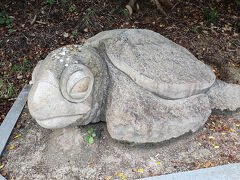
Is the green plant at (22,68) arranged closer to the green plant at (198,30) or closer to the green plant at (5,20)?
the green plant at (5,20)

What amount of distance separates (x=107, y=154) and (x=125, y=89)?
0.64 metres

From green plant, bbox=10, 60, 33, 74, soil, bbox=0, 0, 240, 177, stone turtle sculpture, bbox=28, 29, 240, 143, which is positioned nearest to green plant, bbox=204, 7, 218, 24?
soil, bbox=0, 0, 240, 177

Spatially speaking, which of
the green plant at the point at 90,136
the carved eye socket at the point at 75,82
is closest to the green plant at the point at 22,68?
the green plant at the point at 90,136

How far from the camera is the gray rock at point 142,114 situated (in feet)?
6.57

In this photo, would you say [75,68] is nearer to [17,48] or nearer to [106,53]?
[106,53]

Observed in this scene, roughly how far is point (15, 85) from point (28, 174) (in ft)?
6.50

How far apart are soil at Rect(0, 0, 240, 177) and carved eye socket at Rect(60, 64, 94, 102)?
1.99m

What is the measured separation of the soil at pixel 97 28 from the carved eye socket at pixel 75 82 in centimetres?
199

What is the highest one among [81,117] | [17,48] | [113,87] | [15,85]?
[113,87]

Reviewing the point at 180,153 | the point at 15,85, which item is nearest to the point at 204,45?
the point at 180,153

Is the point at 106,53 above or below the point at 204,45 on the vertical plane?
above

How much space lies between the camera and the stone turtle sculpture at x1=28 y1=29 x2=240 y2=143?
1.83m

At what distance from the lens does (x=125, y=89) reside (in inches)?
81.0

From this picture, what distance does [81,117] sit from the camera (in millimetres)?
2072
